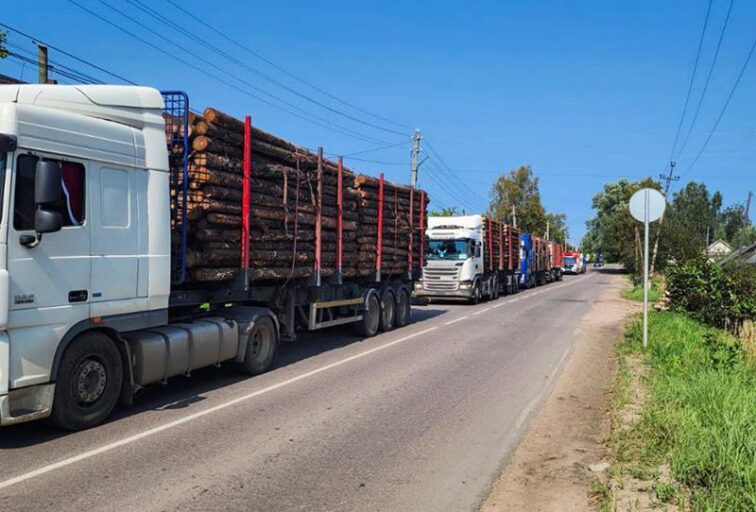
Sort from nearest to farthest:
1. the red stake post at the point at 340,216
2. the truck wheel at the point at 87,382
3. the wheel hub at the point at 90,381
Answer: the truck wheel at the point at 87,382, the wheel hub at the point at 90,381, the red stake post at the point at 340,216

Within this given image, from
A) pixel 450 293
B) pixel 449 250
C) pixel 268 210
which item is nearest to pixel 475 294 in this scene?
pixel 450 293

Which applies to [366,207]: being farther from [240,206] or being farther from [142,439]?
[142,439]

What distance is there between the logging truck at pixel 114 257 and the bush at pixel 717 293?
1318 centimetres

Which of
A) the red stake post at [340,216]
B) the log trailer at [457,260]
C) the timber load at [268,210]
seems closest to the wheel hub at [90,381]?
the timber load at [268,210]

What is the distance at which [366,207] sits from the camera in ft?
46.9

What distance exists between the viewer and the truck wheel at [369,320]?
46.7 ft

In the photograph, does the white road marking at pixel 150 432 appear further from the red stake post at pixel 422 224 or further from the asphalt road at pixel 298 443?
the red stake post at pixel 422 224

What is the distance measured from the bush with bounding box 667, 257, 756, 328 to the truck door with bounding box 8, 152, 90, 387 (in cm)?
1675

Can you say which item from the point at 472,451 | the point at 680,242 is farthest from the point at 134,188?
the point at 680,242

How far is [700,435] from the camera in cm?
546

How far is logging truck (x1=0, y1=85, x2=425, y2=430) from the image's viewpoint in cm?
589

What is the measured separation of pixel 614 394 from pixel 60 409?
653 centimetres

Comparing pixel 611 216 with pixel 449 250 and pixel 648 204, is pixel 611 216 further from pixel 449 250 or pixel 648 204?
pixel 648 204

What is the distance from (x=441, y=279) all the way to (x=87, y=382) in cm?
1895
